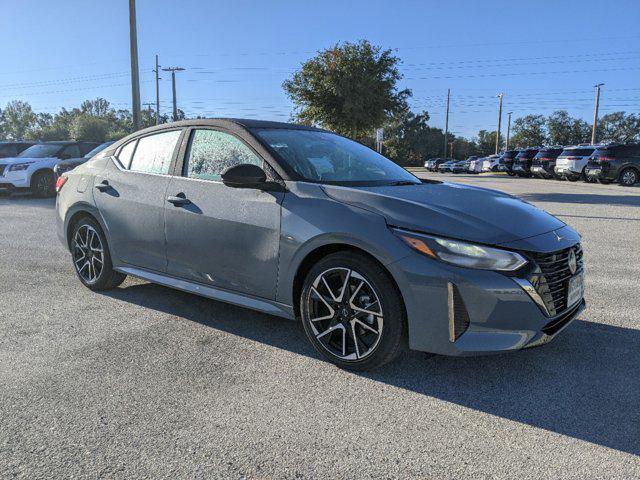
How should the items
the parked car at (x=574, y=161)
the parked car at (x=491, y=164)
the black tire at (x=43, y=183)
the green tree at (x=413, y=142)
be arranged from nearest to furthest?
the black tire at (x=43, y=183)
the parked car at (x=574, y=161)
the parked car at (x=491, y=164)
the green tree at (x=413, y=142)

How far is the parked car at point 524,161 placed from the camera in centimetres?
3284

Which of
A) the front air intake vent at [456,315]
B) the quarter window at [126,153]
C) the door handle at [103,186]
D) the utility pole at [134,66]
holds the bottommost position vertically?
the front air intake vent at [456,315]

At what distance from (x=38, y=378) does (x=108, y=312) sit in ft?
4.18

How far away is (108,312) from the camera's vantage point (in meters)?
4.41

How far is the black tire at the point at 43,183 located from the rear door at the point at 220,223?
40.2 ft

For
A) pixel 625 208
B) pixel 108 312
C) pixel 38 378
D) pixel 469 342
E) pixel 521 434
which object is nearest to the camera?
pixel 521 434

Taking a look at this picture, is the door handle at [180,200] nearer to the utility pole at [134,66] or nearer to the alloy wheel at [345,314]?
the alloy wheel at [345,314]

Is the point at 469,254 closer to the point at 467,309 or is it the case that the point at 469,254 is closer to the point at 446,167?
the point at 467,309

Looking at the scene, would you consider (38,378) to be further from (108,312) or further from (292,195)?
(292,195)

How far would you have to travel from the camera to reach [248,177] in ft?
11.3

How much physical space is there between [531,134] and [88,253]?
112 metres

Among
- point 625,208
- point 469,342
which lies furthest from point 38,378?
point 625,208

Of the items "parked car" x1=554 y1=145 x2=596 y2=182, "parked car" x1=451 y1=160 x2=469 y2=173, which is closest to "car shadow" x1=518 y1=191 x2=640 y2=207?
"parked car" x1=554 y1=145 x2=596 y2=182

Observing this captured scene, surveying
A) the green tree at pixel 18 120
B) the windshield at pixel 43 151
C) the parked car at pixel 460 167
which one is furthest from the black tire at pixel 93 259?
the green tree at pixel 18 120
